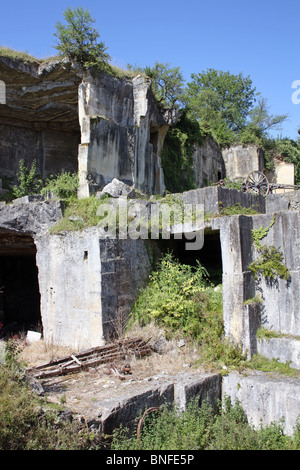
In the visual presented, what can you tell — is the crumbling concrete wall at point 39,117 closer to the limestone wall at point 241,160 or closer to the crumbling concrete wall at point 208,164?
the crumbling concrete wall at point 208,164

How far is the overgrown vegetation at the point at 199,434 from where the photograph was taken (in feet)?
17.0

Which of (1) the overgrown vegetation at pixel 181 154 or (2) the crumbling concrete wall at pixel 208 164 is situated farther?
(2) the crumbling concrete wall at pixel 208 164

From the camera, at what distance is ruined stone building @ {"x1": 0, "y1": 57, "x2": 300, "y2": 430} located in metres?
6.87

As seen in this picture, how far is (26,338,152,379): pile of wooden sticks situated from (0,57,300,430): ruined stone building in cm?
59

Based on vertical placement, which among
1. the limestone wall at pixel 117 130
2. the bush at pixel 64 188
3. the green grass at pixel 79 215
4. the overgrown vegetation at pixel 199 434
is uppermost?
the limestone wall at pixel 117 130

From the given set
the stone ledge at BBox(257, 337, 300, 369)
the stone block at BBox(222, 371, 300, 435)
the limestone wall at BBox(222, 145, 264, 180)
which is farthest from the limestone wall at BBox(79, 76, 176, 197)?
the stone block at BBox(222, 371, 300, 435)

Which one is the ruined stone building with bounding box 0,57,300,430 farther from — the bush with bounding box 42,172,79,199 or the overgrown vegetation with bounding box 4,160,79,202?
the bush with bounding box 42,172,79,199

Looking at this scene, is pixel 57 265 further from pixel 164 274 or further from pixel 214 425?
pixel 214 425

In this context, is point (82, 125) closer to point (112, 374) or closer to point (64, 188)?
point (64, 188)

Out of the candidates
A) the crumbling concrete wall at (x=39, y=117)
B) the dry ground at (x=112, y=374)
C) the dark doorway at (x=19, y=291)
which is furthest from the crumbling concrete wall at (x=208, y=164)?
the dry ground at (x=112, y=374)

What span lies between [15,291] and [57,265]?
272 inches

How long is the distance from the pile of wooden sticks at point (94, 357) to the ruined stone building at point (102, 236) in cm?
59

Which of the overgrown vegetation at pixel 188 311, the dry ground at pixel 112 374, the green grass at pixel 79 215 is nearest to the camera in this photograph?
the dry ground at pixel 112 374
